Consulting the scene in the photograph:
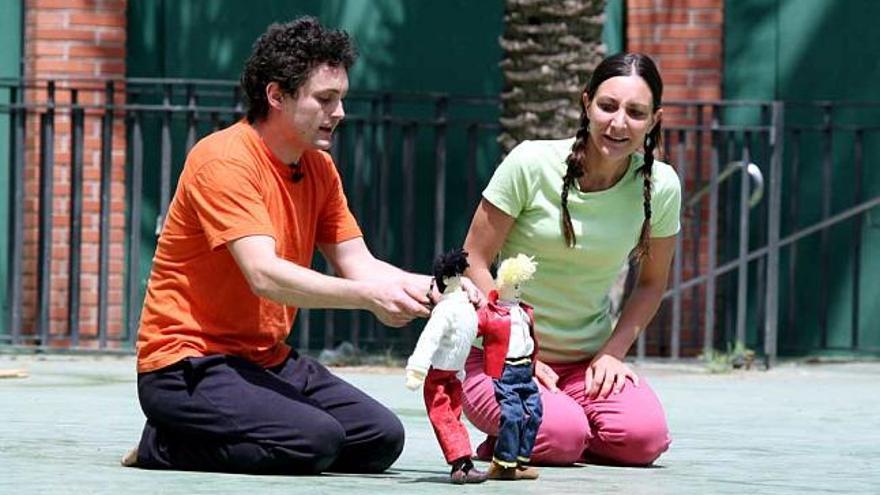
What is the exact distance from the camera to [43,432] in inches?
296

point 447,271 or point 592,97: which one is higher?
point 592,97

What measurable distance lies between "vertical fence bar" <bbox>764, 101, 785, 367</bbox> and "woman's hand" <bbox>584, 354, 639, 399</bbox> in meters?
4.93

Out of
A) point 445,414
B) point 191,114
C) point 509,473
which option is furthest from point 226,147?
point 191,114

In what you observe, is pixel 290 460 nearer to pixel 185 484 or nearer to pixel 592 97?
pixel 185 484

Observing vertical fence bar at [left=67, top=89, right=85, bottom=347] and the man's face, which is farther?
vertical fence bar at [left=67, top=89, right=85, bottom=347]

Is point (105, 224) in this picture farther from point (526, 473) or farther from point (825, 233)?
point (526, 473)

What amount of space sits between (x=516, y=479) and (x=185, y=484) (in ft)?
3.20

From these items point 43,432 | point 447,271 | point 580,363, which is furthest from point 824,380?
point 447,271

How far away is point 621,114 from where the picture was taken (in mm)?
6676

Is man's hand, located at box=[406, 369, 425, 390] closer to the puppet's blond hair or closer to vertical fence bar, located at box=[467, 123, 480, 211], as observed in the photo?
the puppet's blond hair

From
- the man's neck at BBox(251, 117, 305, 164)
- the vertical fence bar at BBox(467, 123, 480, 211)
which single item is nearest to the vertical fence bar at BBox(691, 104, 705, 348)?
the vertical fence bar at BBox(467, 123, 480, 211)

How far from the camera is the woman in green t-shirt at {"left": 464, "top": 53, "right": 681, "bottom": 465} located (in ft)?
22.1

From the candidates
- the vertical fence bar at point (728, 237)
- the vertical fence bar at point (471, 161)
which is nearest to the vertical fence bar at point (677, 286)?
the vertical fence bar at point (728, 237)

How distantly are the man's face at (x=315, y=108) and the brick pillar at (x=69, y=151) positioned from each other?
621cm
